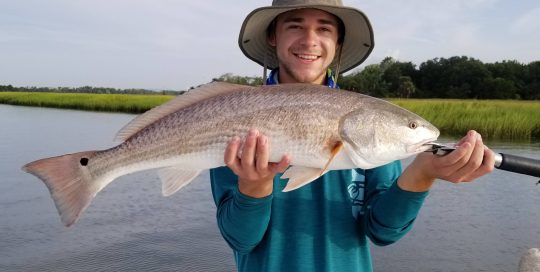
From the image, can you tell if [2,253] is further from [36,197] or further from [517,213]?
[517,213]

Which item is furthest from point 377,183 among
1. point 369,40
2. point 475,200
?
point 475,200

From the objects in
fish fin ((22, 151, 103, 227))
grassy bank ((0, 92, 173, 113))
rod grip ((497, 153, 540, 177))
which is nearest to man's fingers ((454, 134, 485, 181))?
rod grip ((497, 153, 540, 177))

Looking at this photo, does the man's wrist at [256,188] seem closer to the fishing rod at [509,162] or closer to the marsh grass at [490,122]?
the fishing rod at [509,162]

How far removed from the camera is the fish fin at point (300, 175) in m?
2.04

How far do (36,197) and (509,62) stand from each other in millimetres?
75528

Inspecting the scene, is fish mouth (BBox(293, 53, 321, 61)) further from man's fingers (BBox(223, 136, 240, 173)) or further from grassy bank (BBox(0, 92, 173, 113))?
grassy bank (BBox(0, 92, 173, 113))

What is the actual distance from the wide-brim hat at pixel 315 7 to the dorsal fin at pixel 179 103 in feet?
1.71

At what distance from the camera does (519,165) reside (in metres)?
2.15

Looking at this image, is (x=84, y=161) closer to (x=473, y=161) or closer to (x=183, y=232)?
(x=473, y=161)

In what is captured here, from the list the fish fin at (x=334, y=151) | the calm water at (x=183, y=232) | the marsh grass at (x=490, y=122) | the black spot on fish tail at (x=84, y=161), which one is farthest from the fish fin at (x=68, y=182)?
the marsh grass at (x=490, y=122)

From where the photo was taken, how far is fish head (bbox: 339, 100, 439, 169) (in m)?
2.16

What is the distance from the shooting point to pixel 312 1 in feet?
7.84

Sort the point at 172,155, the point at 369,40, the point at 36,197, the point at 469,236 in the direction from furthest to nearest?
the point at 36,197, the point at 469,236, the point at 369,40, the point at 172,155

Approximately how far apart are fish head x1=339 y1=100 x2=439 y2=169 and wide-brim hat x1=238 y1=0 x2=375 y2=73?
1.85ft
